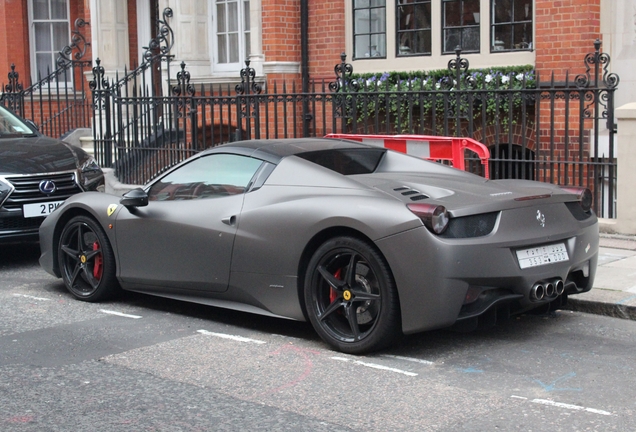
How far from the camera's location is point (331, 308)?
605 cm

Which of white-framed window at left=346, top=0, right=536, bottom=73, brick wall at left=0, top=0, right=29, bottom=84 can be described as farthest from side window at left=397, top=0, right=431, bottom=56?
brick wall at left=0, top=0, right=29, bottom=84

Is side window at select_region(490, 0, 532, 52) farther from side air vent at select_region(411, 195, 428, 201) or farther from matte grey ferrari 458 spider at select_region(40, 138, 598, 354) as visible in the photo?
side air vent at select_region(411, 195, 428, 201)

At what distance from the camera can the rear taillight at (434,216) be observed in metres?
5.63

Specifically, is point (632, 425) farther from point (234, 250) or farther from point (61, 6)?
point (61, 6)

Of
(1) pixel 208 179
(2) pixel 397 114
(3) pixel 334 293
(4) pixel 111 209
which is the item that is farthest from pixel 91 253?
(2) pixel 397 114

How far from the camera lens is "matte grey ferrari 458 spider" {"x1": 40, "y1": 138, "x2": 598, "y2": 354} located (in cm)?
570

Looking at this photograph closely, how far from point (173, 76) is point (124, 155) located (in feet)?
10.6

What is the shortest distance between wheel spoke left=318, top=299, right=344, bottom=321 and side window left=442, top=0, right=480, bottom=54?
8.80m

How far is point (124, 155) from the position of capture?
1453 cm

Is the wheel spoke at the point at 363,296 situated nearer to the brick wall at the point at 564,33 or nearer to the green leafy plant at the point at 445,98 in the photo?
the green leafy plant at the point at 445,98

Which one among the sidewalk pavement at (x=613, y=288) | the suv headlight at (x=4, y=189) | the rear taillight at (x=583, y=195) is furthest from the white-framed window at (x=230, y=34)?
the rear taillight at (x=583, y=195)

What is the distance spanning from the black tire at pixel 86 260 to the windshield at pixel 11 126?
3415 millimetres

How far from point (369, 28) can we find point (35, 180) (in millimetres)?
7769

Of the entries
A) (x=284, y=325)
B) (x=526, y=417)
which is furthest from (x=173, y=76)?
(x=526, y=417)
